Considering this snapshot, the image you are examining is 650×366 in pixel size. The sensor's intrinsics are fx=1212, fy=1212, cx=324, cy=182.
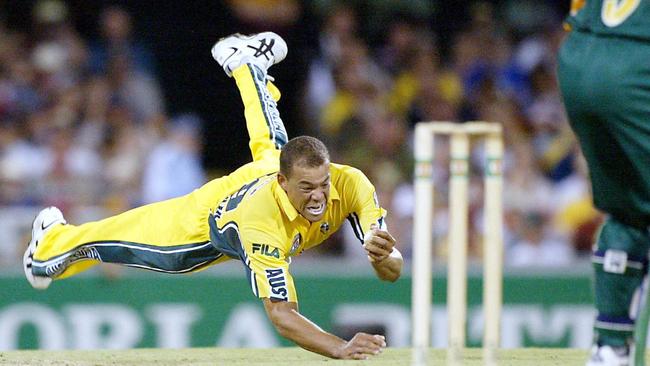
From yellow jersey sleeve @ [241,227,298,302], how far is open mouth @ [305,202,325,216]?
0.62 ft

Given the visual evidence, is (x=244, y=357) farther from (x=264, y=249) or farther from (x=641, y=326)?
(x=641, y=326)

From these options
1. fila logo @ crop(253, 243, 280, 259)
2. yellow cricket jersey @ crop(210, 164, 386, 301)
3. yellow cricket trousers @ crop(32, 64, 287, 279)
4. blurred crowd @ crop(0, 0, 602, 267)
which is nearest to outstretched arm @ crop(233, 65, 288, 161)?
yellow cricket trousers @ crop(32, 64, 287, 279)

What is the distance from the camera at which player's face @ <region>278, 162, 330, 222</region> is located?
5.31 m

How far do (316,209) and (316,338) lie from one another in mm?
623

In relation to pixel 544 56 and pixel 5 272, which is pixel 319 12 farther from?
pixel 5 272

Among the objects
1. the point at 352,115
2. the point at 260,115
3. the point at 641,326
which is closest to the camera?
the point at 641,326

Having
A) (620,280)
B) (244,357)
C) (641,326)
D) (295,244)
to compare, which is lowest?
(244,357)

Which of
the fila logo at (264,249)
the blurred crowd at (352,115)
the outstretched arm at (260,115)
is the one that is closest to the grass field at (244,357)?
the fila logo at (264,249)

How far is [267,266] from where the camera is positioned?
5316 mm

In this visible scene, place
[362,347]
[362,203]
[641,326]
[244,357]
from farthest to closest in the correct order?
[244,357], [362,203], [362,347], [641,326]

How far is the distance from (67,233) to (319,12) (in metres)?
5.63

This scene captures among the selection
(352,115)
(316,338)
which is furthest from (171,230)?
(352,115)

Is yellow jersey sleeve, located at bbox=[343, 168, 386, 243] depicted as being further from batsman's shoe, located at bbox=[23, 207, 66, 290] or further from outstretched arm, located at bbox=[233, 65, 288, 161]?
batsman's shoe, located at bbox=[23, 207, 66, 290]

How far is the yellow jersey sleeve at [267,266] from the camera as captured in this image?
527cm
